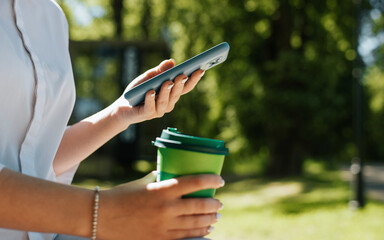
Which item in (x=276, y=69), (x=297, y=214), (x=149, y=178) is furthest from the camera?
(x=276, y=69)

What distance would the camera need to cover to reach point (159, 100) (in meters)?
1.23

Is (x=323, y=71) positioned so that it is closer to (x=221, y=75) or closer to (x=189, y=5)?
(x=221, y=75)

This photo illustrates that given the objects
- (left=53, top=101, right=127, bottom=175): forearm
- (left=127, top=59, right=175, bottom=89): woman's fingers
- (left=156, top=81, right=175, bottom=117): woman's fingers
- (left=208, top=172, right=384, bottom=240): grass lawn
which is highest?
(left=208, top=172, right=384, bottom=240): grass lawn

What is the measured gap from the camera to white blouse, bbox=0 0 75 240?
1120 millimetres

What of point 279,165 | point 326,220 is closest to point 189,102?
point 279,165

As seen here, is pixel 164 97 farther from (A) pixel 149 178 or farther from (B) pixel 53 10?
(B) pixel 53 10

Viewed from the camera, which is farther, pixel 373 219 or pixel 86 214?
pixel 373 219

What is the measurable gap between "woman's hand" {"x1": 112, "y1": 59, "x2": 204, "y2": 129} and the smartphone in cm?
2

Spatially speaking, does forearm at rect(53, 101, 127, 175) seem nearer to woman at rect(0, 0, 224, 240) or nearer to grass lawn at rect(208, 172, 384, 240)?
woman at rect(0, 0, 224, 240)

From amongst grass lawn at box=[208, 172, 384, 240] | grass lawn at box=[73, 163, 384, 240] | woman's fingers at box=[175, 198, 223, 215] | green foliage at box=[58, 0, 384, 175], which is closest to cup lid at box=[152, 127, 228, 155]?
woman's fingers at box=[175, 198, 223, 215]

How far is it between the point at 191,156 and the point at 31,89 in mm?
524

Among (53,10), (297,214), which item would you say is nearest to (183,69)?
(53,10)

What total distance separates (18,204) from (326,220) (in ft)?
22.9

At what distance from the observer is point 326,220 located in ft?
23.6
